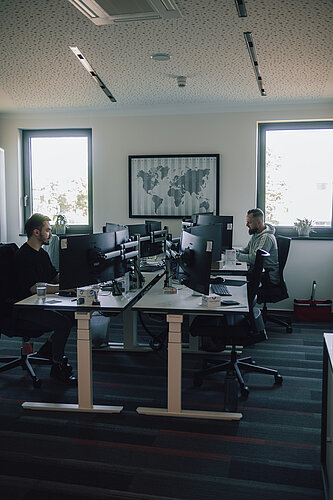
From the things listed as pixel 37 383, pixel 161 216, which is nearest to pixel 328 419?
pixel 37 383

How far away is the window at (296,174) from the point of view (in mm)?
5945

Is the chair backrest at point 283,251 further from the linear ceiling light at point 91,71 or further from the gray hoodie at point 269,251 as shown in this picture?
the linear ceiling light at point 91,71

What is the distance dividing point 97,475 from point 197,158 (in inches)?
177

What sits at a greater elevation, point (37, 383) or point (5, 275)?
point (5, 275)

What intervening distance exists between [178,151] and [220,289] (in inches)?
122

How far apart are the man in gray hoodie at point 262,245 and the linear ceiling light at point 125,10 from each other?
2510mm

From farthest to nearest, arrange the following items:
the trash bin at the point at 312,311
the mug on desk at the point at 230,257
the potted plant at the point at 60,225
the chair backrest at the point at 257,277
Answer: the potted plant at the point at 60,225
the trash bin at the point at 312,311
the mug on desk at the point at 230,257
the chair backrest at the point at 257,277

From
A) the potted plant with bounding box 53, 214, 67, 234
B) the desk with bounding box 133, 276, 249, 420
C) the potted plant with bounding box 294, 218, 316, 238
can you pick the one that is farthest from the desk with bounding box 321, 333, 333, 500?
the potted plant with bounding box 53, 214, 67, 234

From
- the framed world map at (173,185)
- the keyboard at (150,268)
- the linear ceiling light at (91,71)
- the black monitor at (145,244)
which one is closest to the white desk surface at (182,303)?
the black monitor at (145,244)

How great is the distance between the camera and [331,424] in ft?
6.23

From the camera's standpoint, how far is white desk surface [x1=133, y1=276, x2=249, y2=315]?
2.98m

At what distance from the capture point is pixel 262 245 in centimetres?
488

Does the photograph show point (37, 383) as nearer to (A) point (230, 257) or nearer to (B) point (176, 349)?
(B) point (176, 349)

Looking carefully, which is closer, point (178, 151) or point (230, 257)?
point (230, 257)
